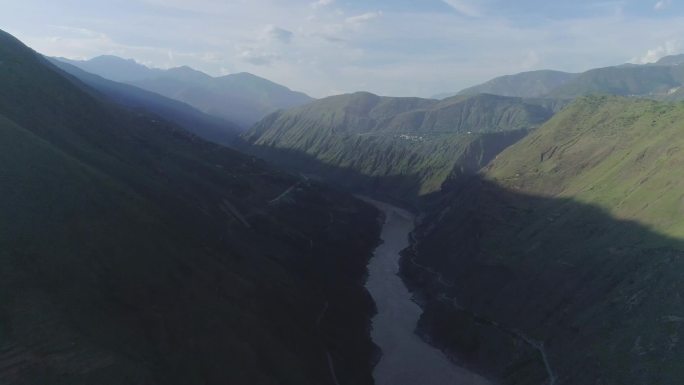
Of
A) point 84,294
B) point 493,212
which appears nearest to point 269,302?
point 84,294

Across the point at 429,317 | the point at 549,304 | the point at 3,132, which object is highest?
the point at 3,132

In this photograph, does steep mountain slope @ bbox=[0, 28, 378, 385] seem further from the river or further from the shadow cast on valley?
the shadow cast on valley

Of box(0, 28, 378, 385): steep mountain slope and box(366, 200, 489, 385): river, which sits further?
box(366, 200, 489, 385): river

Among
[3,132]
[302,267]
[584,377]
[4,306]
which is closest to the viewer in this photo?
[4,306]

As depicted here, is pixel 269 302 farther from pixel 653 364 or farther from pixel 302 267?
pixel 653 364

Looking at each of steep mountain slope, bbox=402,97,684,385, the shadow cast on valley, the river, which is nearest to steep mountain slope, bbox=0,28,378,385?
the river

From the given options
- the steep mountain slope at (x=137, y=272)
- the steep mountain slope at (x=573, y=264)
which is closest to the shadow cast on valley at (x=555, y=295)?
the steep mountain slope at (x=573, y=264)
